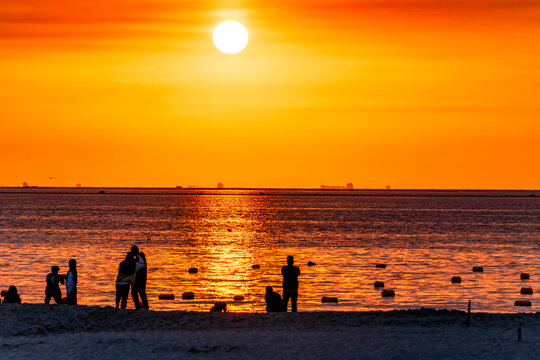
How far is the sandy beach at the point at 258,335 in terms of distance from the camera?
20.0 metres

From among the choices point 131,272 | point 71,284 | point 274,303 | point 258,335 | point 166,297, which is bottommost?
point 258,335

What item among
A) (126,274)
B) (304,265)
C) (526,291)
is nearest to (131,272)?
(126,274)

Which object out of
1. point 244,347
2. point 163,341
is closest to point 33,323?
point 163,341

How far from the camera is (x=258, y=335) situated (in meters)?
22.5

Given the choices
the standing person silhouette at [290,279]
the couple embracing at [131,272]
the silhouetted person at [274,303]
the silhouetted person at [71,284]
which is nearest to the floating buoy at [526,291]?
the silhouetted person at [274,303]

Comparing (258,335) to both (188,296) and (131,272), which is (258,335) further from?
(188,296)

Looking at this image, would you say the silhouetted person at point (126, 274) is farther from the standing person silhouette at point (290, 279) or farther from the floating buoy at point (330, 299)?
the floating buoy at point (330, 299)

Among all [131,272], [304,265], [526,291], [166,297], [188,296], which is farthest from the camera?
[304,265]

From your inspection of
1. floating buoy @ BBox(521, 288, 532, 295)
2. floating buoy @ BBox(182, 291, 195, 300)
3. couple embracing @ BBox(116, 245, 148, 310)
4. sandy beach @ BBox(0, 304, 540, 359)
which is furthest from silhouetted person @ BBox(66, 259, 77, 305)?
floating buoy @ BBox(521, 288, 532, 295)

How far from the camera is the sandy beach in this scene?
20047mm

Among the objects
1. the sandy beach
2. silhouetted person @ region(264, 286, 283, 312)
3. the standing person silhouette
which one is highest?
the standing person silhouette

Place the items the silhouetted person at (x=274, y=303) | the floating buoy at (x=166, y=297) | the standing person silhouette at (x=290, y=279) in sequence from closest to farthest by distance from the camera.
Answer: the standing person silhouette at (x=290, y=279) < the silhouetted person at (x=274, y=303) < the floating buoy at (x=166, y=297)

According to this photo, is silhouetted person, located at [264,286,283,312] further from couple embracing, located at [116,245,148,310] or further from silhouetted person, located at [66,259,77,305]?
silhouetted person, located at [66,259,77,305]

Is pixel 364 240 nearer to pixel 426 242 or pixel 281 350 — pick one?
pixel 426 242
